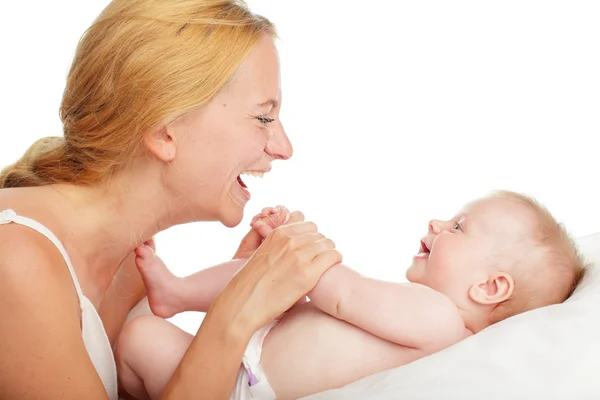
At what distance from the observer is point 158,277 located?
2.19 m

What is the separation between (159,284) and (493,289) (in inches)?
33.5

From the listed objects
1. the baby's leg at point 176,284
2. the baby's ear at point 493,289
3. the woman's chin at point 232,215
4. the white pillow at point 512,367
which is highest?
the woman's chin at point 232,215

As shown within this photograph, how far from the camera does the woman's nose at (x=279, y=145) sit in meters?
2.09

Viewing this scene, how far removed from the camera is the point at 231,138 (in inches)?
78.9

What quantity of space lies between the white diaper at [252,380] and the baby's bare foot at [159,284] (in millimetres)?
380

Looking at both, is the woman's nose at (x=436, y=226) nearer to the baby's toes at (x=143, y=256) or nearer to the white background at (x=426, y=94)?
the white background at (x=426, y=94)

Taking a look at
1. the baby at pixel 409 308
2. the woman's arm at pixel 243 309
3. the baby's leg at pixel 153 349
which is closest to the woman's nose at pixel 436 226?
the baby at pixel 409 308

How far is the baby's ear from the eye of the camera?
188 centimetres

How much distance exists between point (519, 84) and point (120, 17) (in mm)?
2604

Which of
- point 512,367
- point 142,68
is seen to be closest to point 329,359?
point 512,367

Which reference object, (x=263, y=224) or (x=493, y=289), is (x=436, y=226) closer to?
(x=493, y=289)

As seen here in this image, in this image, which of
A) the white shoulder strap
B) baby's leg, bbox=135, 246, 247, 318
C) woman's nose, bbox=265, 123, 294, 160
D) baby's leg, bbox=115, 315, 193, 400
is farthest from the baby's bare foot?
woman's nose, bbox=265, 123, 294, 160

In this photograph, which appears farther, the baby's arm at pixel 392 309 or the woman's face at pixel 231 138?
the woman's face at pixel 231 138

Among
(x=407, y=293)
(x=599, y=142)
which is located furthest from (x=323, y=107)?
(x=599, y=142)
